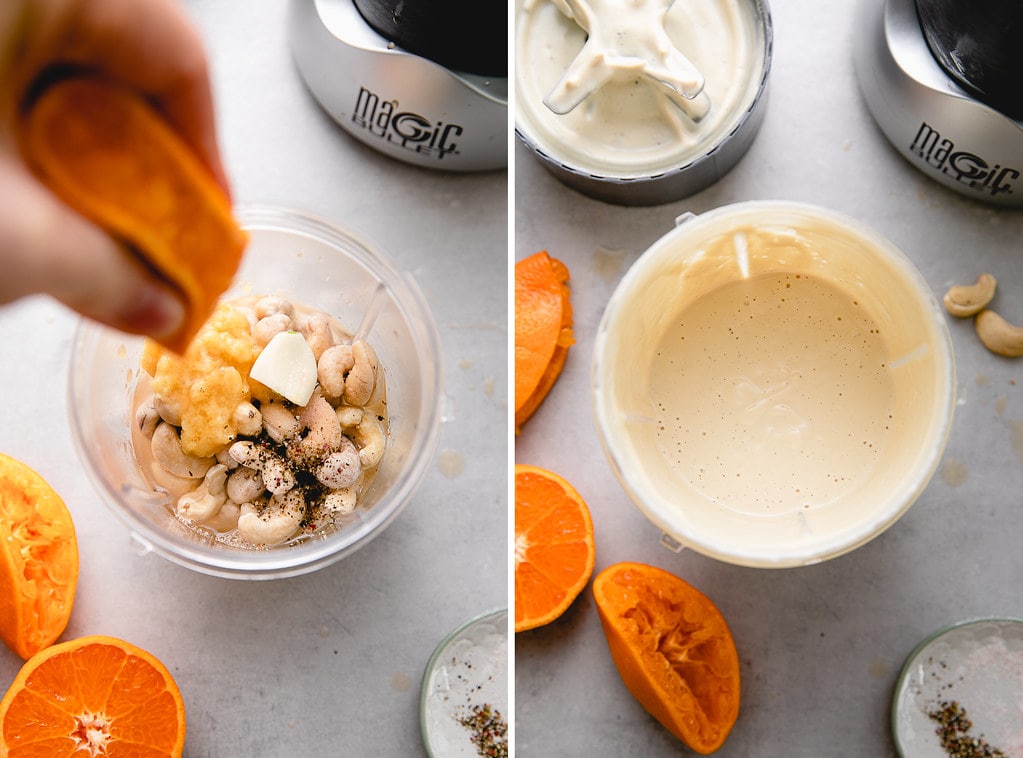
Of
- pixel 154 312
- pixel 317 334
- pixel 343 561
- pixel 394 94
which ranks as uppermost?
pixel 154 312

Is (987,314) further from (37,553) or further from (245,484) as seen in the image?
(37,553)

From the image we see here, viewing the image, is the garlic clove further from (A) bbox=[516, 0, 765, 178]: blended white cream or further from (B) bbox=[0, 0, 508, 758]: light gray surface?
(A) bbox=[516, 0, 765, 178]: blended white cream

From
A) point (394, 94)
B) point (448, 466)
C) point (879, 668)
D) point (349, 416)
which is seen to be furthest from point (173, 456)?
point (879, 668)

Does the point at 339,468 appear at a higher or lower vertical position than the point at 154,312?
lower

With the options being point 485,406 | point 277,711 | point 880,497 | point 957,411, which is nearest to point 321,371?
point 485,406

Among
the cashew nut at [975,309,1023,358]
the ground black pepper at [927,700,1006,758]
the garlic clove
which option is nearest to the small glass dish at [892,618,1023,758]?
the ground black pepper at [927,700,1006,758]

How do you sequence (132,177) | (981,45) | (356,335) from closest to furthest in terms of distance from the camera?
(132,177), (981,45), (356,335)

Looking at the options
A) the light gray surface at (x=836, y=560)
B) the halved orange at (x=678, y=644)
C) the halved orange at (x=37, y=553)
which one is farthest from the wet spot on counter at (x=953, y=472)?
the halved orange at (x=37, y=553)
